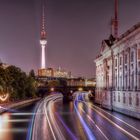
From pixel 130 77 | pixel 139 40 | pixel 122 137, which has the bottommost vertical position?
pixel 122 137

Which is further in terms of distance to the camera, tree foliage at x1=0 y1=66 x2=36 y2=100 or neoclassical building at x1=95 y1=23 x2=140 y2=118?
tree foliage at x1=0 y1=66 x2=36 y2=100

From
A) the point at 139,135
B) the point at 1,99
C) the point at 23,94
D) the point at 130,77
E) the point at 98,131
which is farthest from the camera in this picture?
the point at 23,94

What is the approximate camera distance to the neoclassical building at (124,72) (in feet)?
264

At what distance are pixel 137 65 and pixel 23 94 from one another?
6876 cm

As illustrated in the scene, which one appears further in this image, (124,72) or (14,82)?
(14,82)

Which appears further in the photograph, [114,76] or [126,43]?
[114,76]

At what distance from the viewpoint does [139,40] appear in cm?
7869

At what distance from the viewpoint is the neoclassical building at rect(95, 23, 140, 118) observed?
264ft

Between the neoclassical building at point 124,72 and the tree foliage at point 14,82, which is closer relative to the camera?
the neoclassical building at point 124,72

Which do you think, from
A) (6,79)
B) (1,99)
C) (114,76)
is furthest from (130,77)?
(6,79)

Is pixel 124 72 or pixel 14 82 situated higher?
pixel 124 72

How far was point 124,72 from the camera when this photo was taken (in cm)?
9456

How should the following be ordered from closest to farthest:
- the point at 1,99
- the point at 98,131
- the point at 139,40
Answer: the point at 98,131 < the point at 139,40 < the point at 1,99

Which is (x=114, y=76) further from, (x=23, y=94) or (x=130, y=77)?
(x=23, y=94)
